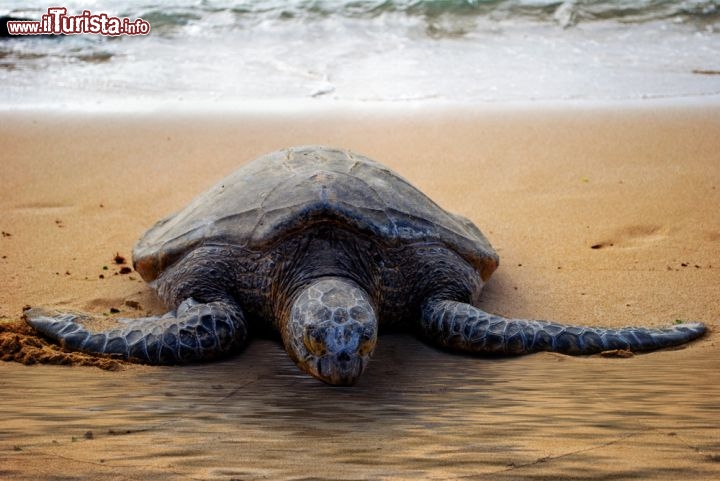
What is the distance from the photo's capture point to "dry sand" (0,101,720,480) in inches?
85.4

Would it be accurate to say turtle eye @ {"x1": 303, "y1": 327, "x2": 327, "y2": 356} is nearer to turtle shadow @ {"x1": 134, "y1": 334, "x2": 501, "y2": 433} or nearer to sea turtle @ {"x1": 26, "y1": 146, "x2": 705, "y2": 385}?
sea turtle @ {"x1": 26, "y1": 146, "x2": 705, "y2": 385}

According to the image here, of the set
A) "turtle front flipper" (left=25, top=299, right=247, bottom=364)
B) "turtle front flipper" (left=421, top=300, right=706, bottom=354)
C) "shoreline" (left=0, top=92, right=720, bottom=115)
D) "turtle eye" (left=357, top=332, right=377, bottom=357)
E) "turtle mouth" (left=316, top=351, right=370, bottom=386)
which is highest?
"turtle eye" (left=357, top=332, right=377, bottom=357)

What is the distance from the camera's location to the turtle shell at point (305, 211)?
4398 mm

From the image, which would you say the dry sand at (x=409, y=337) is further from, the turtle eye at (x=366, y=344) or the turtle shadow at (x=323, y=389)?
the turtle eye at (x=366, y=344)

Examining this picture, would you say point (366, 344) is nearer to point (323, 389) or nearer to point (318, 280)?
point (323, 389)

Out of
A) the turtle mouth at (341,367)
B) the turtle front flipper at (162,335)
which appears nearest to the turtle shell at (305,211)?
the turtle front flipper at (162,335)

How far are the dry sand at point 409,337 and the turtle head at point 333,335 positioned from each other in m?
0.10

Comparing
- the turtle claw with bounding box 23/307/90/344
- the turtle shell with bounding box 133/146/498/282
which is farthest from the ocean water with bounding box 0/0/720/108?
the turtle claw with bounding box 23/307/90/344

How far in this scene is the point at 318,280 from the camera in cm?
413

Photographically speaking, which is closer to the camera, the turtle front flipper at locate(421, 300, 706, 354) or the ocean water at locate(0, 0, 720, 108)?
the turtle front flipper at locate(421, 300, 706, 354)

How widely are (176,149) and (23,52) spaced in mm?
6547

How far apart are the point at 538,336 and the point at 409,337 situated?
2.43 feet

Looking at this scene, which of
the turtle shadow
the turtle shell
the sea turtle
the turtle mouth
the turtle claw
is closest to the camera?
the turtle shadow

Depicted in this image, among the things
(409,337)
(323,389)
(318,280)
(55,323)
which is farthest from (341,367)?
(55,323)
